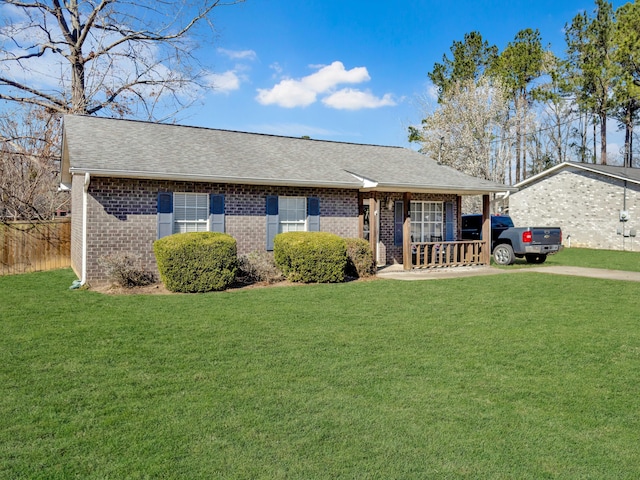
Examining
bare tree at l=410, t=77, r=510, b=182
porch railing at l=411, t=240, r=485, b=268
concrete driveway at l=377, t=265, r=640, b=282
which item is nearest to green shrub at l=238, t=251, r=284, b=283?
concrete driveway at l=377, t=265, r=640, b=282

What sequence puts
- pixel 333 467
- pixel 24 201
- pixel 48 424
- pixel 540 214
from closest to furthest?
pixel 333 467 < pixel 48 424 < pixel 24 201 < pixel 540 214

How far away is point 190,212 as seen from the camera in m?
12.7

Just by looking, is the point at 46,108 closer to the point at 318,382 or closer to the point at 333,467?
the point at 318,382

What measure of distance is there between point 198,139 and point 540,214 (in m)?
21.5

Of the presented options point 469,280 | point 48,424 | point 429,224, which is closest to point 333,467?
point 48,424

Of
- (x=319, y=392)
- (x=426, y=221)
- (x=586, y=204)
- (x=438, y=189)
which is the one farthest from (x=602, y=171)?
(x=319, y=392)

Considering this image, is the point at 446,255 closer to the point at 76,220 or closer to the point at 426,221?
the point at 426,221

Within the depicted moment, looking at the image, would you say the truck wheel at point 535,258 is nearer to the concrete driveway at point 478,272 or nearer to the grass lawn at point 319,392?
the concrete driveway at point 478,272

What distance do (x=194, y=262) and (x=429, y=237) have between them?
9026mm

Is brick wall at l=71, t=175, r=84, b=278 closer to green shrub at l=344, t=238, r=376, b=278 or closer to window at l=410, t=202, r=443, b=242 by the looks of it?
green shrub at l=344, t=238, r=376, b=278

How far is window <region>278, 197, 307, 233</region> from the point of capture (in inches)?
551

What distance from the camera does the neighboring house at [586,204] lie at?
80.8 feet

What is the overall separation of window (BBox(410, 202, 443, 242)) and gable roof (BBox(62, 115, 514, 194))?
1.15 meters

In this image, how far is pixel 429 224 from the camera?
17078mm
